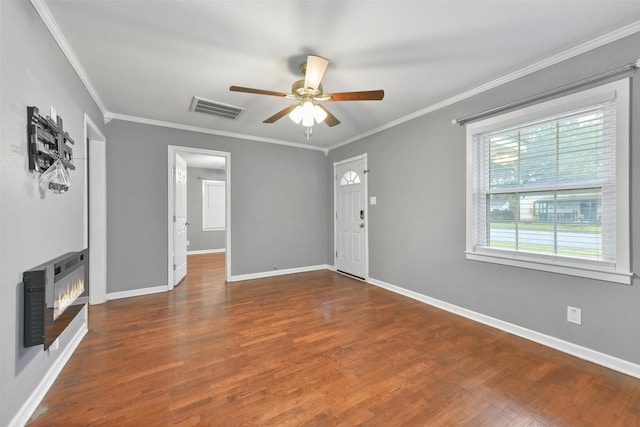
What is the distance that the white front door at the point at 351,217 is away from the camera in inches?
179

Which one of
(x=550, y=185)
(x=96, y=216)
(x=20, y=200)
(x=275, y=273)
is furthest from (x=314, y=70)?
(x=275, y=273)

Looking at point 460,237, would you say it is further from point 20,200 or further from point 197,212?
point 197,212

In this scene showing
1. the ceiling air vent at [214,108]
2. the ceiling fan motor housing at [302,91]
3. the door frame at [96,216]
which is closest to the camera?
the ceiling fan motor housing at [302,91]

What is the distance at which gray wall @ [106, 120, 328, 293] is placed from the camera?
144 inches

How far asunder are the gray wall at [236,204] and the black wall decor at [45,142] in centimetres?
180

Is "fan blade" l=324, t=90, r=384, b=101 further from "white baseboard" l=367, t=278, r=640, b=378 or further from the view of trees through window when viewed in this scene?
"white baseboard" l=367, t=278, r=640, b=378

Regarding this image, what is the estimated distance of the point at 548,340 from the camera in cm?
235

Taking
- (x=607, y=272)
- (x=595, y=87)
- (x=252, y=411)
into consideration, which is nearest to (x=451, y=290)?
(x=607, y=272)

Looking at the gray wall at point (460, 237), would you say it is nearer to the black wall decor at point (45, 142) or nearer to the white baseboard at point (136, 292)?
the white baseboard at point (136, 292)

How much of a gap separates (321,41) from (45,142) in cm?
200

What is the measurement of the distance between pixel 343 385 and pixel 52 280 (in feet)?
6.58

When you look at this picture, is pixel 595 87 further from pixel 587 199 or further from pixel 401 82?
pixel 401 82

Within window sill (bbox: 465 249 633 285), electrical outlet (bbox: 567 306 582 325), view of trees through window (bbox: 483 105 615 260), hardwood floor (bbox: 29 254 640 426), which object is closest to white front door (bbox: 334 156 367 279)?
hardwood floor (bbox: 29 254 640 426)

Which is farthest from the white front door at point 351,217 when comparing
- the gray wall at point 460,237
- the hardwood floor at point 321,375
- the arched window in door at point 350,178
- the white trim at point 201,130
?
the hardwood floor at point 321,375
